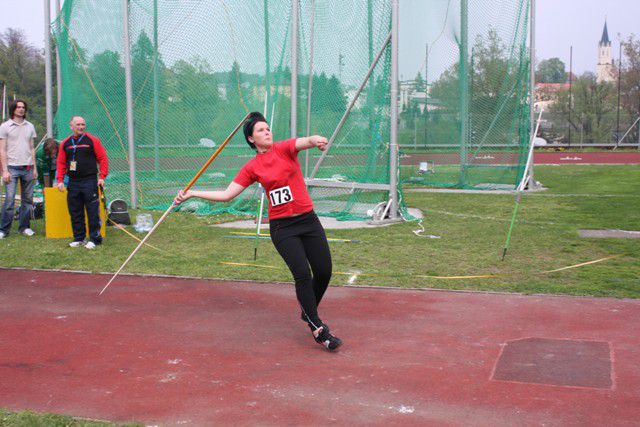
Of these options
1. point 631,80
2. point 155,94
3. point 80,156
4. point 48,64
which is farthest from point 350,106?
point 631,80

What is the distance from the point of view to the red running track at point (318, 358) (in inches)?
177

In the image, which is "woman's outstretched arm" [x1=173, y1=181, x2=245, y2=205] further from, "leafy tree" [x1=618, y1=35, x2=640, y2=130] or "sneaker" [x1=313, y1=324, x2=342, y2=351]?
"leafy tree" [x1=618, y1=35, x2=640, y2=130]

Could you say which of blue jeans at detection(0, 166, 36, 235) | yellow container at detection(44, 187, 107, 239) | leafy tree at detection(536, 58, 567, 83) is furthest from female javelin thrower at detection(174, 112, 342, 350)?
leafy tree at detection(536, 58, 567, 83)

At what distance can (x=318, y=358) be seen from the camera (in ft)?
18.3

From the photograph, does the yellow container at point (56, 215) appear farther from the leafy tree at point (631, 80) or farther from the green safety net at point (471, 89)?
the leafy tree at point (631, 80)

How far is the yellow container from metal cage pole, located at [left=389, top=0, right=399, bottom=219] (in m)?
4.99

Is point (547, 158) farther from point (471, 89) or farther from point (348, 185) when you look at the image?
point (348, 185)

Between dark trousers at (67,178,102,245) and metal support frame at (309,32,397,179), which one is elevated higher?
metal support frame at (309,32,397,179)

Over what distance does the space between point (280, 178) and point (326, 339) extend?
1367 mm

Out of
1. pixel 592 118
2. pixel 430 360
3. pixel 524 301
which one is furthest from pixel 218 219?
pixel 592 118

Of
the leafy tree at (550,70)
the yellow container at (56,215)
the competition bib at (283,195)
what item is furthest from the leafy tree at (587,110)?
the competition bib at (283,195)

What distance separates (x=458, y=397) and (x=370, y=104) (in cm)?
939

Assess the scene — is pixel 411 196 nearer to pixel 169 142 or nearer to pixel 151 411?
pixel 169 142

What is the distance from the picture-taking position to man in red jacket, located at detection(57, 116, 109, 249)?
10.1 meters
